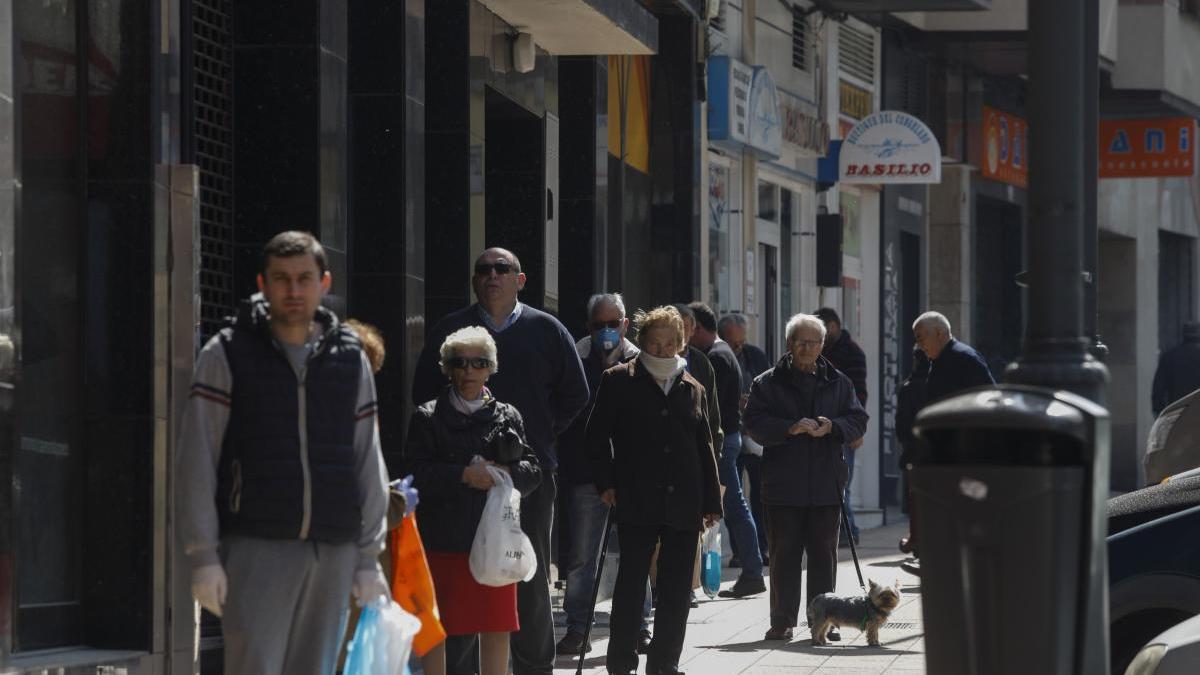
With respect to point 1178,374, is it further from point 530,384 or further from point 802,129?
point 530,384

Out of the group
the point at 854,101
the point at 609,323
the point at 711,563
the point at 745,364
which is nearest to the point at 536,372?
the point at 609,323

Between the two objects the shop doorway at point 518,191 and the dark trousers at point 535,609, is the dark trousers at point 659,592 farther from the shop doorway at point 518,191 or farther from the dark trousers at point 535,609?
the shop doorway at point 518,191

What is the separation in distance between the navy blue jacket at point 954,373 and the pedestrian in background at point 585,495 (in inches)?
108

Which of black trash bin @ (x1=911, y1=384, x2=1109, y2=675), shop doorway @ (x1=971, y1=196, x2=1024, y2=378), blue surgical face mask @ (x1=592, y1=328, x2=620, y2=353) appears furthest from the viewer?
shop doorway @ (x1=971, y1=196, x2=1024, y2=378)

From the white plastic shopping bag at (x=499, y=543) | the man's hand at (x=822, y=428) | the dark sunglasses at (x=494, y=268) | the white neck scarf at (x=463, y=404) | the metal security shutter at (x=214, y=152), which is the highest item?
the metal security shutter at (x=214, y=152)

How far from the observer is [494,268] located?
10.3 m

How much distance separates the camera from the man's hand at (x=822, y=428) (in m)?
13.1

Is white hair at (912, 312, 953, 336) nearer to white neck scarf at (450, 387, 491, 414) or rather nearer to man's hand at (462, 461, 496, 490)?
white neck scarf at (450, 387, 491, 414)

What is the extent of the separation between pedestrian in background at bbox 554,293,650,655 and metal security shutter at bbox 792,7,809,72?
34.9ft

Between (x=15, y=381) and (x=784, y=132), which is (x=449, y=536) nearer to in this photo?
(x=15, y=381)

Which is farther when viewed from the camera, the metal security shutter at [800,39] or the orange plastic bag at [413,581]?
the metal security shutter at [800,39]

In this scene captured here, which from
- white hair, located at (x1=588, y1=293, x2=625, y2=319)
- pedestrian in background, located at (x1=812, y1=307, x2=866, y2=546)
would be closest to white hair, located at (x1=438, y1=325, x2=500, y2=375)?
white hair, located at (x1=588, y1=293, x2=625, y2=319)

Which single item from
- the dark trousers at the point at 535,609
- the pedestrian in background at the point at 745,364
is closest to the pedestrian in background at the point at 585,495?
the dark trousers at the point at 535,609

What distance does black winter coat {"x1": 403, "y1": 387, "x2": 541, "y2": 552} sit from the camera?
364 inches
